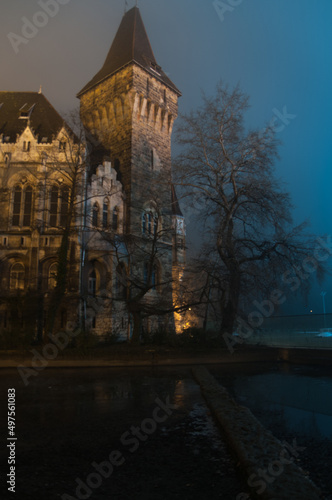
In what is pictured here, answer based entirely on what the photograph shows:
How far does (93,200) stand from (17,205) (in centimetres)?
516

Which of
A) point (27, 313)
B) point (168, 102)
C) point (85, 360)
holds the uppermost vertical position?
point (168, 102)

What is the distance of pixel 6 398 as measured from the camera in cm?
754

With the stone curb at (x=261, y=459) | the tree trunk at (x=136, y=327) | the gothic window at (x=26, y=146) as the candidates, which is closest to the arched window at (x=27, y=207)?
the gothic window at (x=26, y=146)

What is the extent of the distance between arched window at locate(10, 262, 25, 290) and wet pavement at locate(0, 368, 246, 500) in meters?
17.1

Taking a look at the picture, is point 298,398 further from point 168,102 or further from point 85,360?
point 168,102

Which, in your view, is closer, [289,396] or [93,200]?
[289,396]

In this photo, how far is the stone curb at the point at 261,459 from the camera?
115 inches

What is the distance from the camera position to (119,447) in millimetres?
4414

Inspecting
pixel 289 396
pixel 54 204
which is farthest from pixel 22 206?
pixel 289 396

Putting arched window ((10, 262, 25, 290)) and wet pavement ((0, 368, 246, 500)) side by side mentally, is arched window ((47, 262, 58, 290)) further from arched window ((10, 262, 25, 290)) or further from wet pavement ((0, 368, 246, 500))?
wet pavement ((0, 368, 246, 500))

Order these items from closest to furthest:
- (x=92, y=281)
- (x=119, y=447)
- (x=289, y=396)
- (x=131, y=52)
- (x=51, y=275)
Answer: (x=119, y=447) < (x=289, y=396) < (x=51, y=275) < (x=92, y=281) < (x=131, y=52)

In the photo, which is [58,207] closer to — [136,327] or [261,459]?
[136,327]

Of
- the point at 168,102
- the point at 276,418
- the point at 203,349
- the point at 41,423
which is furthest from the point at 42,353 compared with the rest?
the point at 168,102

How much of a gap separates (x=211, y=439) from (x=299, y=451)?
1085 mm
